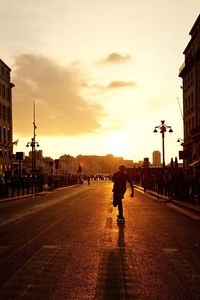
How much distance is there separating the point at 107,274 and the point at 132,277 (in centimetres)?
45

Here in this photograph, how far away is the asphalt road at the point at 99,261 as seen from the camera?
22.6ft

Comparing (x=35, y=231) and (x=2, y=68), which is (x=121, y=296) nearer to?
(x=35, y=231)

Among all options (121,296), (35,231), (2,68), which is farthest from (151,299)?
(2,68)

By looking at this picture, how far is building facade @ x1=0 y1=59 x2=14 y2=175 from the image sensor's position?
7525cm

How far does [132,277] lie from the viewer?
7801 millimetres

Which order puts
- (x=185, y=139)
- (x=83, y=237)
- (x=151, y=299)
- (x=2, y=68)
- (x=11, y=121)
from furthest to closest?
1. (x=11, y=121)
2. (x=2, y=68)
3. (x=185, y=139)
4. (x=83, y=237)
5. (x=151, y=299)

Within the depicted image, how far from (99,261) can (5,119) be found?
233 feet

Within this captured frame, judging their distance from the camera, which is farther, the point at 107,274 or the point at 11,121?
the point at 11,121

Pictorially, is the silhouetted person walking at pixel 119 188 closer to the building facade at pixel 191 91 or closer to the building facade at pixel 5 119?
the building facade at pixel 191 91

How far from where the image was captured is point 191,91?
63469 mm

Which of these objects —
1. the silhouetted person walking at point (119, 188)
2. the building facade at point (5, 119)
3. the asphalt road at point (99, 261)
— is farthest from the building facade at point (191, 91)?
the asphalt road at point (99, 261)

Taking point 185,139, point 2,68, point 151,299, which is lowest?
point 151,299

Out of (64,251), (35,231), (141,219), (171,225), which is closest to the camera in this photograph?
(64,251)

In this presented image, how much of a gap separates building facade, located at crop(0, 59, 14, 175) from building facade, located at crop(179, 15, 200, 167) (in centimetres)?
2592
